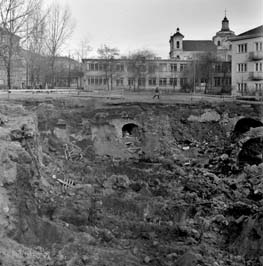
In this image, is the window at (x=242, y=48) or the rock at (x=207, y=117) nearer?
the rock at (x=207, y=117)

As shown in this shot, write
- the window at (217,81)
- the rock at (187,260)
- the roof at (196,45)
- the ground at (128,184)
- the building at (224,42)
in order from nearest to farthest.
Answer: the rock at (187,260)
the ground at (128,184)
the window at (217,81)
the building at (224,42)
the roof at (196,45)

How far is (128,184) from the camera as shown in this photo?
20.1m

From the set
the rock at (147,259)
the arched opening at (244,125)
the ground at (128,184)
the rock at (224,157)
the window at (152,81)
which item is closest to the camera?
the rock at (147,259)

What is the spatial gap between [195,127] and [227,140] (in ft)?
7.79

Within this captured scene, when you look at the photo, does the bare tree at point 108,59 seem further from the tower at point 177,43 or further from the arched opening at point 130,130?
the arched opening at point 130,130

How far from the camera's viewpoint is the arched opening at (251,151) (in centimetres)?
2491

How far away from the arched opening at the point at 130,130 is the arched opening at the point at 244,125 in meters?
6.79

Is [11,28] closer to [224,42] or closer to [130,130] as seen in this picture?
[130,130]

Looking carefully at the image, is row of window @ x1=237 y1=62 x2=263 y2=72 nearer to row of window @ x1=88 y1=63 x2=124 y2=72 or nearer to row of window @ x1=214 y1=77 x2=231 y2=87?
row of window @ x1=214 y1=77 x2=231 y2=87

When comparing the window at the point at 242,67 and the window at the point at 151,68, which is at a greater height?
the window at the point at 151,68

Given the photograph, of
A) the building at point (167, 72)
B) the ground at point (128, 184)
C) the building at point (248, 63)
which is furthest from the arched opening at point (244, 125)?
the building at point (167, 72)

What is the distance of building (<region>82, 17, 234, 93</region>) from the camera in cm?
5841

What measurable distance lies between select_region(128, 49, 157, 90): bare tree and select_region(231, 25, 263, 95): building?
16239 millimetres

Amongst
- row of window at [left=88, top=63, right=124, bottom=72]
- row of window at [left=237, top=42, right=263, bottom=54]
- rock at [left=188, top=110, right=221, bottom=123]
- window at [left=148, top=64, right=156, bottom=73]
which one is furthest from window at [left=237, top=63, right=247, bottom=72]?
row of window at [left=88, top=63, right=124, bottom=72]
